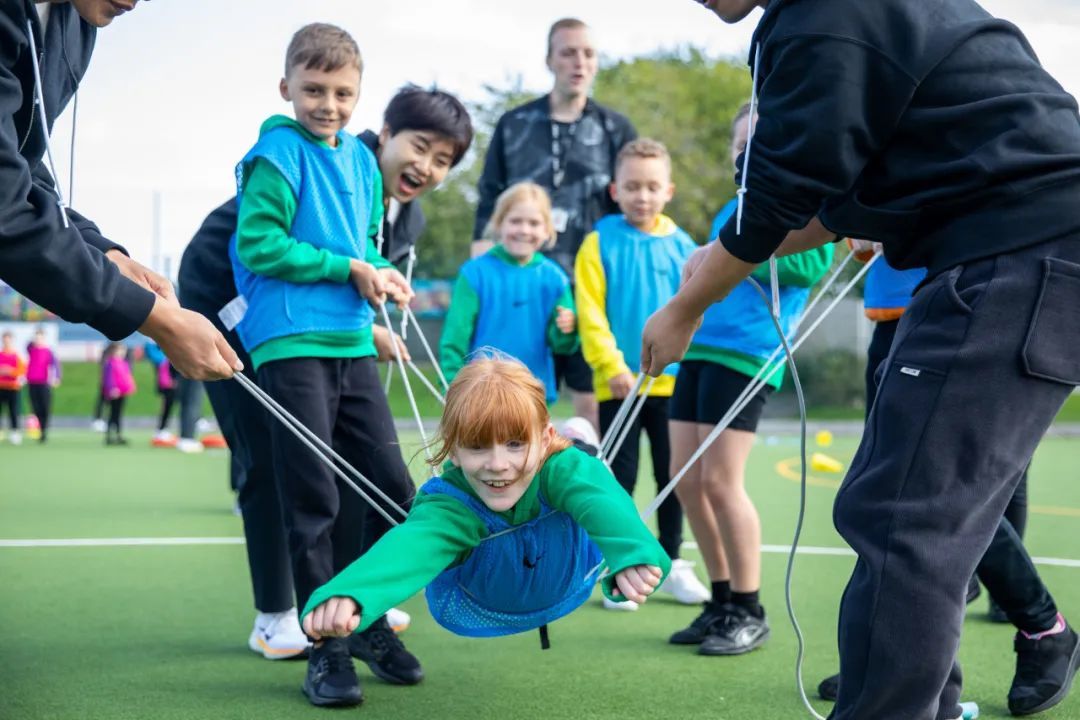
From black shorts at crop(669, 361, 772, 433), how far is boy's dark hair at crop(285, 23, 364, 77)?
5.07 feet

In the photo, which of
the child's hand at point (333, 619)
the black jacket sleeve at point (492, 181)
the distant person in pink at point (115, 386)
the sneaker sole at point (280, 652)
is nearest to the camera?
the child's hand at point (333, 619)

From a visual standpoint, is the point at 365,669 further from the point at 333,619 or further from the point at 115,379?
the point at 115,379

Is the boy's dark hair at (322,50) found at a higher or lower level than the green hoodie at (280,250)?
higher

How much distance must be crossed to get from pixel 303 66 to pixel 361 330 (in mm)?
806

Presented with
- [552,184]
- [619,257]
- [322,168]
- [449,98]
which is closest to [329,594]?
[322,168]

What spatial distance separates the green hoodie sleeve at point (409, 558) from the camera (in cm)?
271

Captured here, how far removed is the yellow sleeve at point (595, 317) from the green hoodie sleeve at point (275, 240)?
1579mm

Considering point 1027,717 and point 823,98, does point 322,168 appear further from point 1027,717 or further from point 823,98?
point 1027,717

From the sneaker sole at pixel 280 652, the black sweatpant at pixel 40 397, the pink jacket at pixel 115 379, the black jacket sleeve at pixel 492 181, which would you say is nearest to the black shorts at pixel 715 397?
the sneaker sole at pixel 280 652

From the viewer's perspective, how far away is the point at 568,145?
6.08 m

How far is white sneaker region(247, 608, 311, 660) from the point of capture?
13.9 feet

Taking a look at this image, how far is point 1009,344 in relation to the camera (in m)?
2.32

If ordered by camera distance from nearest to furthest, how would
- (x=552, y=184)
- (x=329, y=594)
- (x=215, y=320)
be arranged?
(x=329, y=594)
(x=215, y=320)
(x=552, y=184)

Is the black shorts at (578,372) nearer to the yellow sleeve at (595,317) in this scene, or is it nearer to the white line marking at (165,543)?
the yellow sleeve at (595,317)
